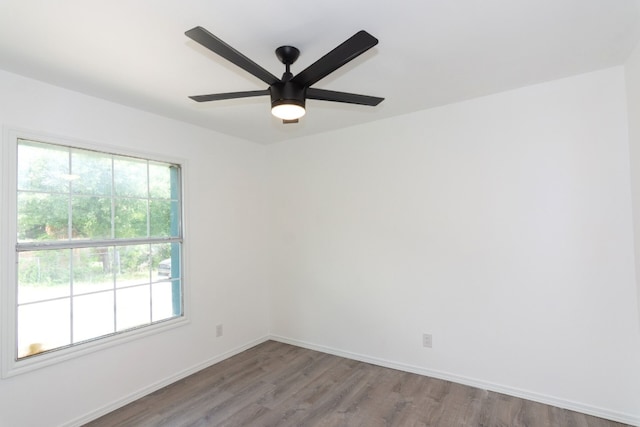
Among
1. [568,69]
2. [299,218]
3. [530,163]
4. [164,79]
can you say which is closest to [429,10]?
[568,69]

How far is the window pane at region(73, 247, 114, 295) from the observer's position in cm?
250

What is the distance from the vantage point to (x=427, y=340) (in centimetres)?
306

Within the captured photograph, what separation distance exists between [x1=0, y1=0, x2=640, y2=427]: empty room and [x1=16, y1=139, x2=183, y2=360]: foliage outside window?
17 mm

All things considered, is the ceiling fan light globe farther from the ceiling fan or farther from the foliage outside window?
the foliage outside window

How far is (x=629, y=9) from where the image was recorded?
168 centimetres

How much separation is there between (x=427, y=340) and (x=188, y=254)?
2522 mm

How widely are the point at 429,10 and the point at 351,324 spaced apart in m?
2.95

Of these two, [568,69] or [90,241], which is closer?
[568,69]

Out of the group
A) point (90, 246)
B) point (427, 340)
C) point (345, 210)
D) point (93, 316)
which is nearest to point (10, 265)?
point (90, 246)

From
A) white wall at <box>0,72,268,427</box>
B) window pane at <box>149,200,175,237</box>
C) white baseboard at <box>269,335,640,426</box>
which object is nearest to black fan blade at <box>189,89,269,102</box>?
white wall at <box>0,72,268,427</box>

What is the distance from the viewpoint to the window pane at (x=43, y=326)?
7.29ft

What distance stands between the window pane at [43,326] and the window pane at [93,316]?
5cm

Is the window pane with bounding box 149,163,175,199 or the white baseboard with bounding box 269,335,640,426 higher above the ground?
the window pane with bounding box 149,163,175,199

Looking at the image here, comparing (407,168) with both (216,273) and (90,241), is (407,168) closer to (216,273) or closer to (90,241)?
(216,273)
